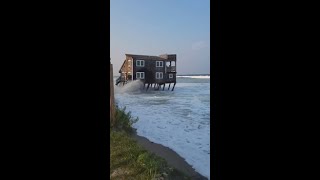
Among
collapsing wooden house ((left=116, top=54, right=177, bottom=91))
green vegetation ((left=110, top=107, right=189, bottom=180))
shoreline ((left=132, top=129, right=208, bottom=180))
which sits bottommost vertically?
shoreline ((left=132, top=129, right=208, bottom=180))

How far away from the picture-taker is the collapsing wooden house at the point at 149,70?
1338cm

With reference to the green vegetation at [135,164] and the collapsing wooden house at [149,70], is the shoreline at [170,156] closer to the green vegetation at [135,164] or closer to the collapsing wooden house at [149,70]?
the green vegetation at [135,164]

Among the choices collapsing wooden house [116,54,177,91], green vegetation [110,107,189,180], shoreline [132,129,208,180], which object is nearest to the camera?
green vegetation [110,107,189,180]

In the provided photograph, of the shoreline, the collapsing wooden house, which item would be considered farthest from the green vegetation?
the collapsing wooden house

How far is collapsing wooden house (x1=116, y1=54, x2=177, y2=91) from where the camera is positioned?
13383 mm

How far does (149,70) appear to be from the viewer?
13.9 meters

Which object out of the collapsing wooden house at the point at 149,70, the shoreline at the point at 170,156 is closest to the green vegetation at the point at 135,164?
the shoreline at the point at 170,156

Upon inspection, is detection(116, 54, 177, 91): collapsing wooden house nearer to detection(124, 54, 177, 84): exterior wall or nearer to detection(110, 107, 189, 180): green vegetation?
detection(124, 54, 177, 84): exterior wall

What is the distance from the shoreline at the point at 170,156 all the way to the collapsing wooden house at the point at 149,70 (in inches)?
322

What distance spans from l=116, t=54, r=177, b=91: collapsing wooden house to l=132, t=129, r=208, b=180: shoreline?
8179 millimetres
